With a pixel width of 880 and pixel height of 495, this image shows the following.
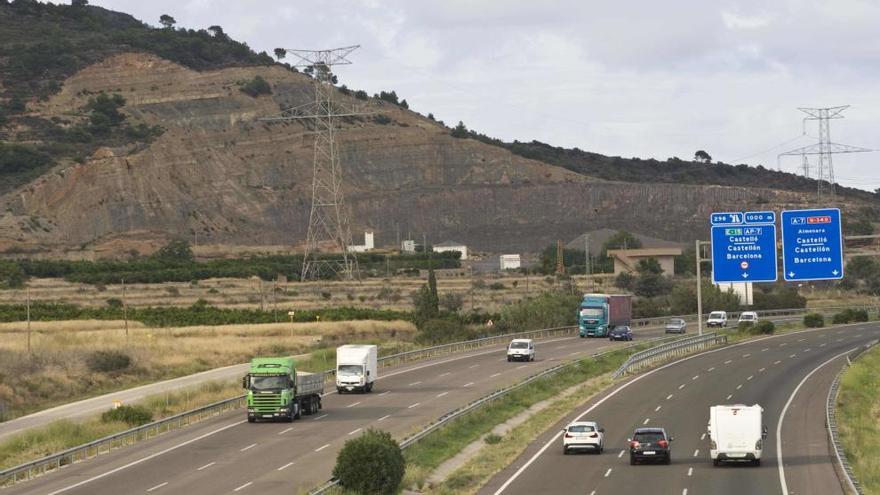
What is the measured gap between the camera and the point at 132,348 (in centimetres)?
8038

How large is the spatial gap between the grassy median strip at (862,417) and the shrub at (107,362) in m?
40.2

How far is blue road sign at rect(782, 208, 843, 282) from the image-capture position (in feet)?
191

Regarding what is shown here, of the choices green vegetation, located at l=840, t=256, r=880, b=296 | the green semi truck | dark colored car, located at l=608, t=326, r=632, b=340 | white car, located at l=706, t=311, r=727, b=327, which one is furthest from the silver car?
green vegetation, located at l=840, t=256, r=880, b=296

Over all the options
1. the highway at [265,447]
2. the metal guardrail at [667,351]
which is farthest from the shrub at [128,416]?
the metal guardrail at [667,351]

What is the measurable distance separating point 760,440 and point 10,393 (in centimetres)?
4094

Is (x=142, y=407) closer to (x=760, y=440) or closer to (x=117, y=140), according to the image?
(x=760, y=440)

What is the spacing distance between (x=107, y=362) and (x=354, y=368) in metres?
21.2

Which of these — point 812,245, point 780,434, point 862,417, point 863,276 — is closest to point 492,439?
point 780,434

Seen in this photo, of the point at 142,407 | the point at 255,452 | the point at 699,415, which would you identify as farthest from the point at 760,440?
the point at 142,407

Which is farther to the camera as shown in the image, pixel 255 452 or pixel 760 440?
pixel 255 452

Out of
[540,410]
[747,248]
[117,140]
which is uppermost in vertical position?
[117,140]

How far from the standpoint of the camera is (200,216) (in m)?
179

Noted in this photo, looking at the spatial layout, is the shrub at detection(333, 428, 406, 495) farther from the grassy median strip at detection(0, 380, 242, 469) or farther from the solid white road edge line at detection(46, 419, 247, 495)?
the grassy median strip at detection(0, 380, 242, 469)

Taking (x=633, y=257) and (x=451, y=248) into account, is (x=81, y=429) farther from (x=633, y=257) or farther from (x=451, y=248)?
(x=451, y=248)
